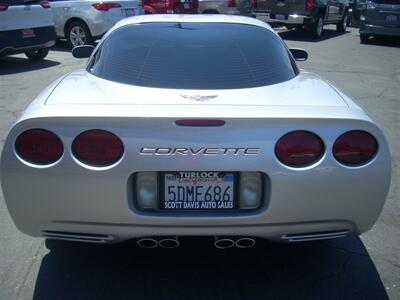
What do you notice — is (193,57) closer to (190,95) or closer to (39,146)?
(190,95)

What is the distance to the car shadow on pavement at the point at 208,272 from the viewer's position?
311 centimetres

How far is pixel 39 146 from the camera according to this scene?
9.09 feet

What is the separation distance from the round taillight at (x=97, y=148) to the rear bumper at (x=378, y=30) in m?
14.8

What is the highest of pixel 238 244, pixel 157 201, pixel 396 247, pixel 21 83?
pixel 157 201

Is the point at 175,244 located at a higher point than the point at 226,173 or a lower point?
lower

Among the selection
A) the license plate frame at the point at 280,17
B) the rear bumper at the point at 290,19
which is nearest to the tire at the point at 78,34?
the rear bumper at the point at 290,19

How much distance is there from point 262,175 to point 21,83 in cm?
756

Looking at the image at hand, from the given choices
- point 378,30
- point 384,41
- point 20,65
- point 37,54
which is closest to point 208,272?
point 20,65

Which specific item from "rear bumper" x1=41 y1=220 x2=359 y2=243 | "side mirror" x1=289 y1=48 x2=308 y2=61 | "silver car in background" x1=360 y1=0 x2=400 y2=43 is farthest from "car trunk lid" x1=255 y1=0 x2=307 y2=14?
"rear bumper" x1=41 y1=220 x2=359 y2=243

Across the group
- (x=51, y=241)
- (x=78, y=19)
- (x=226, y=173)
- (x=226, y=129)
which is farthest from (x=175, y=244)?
(x=78, y=19)

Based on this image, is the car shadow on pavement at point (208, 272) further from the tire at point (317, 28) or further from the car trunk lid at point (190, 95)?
the tire at point (317, 28)

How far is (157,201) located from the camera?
2832 millimetres

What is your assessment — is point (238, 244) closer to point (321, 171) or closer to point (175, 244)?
point (175, 244)

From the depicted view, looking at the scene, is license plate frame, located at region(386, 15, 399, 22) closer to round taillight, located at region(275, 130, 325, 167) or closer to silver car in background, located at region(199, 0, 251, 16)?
silver car in background, located at region(199, 0, 251, 16)
